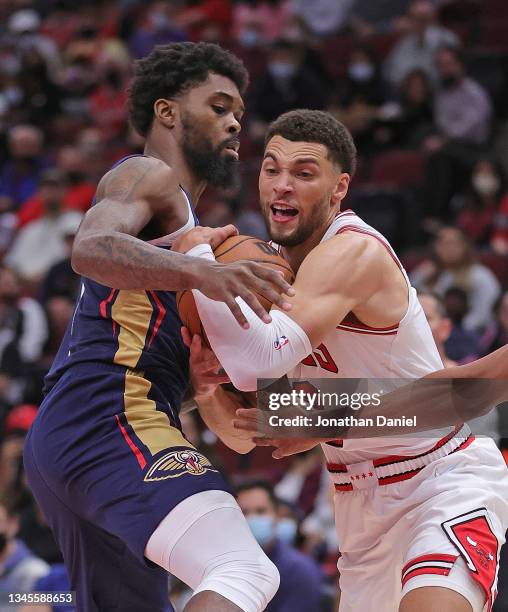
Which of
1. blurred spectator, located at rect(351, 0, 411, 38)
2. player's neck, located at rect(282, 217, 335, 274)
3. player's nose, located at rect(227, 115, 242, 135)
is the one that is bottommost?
player's neck, located at rect(282, 217, 335, 274)

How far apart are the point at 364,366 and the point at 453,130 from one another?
798cm

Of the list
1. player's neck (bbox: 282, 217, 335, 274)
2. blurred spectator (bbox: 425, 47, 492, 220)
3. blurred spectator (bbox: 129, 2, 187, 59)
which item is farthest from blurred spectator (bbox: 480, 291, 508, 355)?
blurred spectator (bbox: 129, 2, 187, 59)

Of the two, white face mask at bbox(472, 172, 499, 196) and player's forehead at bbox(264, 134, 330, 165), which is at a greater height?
player's forehead at bbox(264, 134, 330, 165)

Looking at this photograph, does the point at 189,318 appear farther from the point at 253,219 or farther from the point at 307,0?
the point at 307,0

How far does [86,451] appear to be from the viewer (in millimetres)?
4016

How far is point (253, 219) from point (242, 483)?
168 inches

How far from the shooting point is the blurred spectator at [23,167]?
45.8 feet

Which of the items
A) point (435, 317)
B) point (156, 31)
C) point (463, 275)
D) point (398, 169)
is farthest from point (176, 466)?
point (156, 31)

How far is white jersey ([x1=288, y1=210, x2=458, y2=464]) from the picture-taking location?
13.9 ft

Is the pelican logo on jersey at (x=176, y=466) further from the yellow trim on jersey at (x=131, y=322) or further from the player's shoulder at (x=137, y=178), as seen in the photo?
the player's shoulder at (x=137, y=178)

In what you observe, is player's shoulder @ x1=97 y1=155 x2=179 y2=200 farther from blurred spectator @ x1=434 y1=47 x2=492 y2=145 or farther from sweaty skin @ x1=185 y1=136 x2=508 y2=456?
blurred spectator @ x1=434 y1=47 x2=492 y2=145

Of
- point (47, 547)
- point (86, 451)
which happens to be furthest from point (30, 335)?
point (86, 451)

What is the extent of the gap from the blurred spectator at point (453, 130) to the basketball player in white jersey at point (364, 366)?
687cm

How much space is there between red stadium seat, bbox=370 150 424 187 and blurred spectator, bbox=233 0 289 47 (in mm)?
3192
